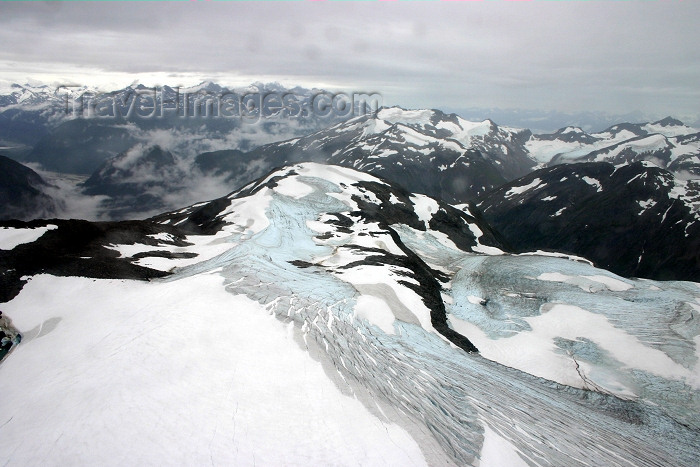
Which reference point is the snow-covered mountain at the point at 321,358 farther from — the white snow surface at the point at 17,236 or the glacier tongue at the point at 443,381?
the white snow surface at the point at 17,236

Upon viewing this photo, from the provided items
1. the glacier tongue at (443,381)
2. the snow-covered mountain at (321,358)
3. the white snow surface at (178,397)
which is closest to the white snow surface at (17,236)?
the snow-covered mountain at (321,358)

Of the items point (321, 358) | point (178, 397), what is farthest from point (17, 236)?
point (321, 358)

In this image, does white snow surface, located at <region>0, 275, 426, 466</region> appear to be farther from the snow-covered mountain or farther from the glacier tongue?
the glacier tongue

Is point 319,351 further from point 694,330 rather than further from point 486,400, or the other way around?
point 694,330

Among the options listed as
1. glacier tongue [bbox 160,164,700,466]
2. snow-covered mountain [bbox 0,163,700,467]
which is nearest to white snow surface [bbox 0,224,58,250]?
snow-covered mountain [bbox 0,163,700,467]

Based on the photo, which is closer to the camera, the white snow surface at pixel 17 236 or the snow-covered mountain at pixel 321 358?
the snow-covered mountain at pixel 321 358
